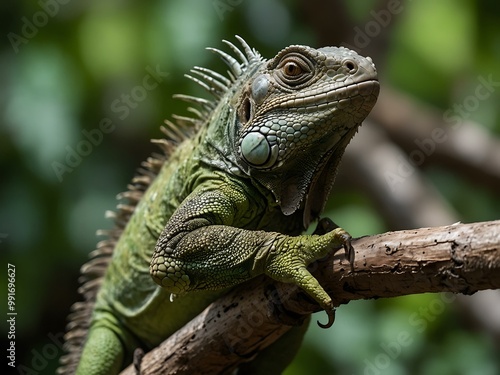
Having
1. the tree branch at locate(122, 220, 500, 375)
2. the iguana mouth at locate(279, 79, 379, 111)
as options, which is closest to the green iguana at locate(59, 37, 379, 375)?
the iguana mouth at locate(279, 79, 379, 111)

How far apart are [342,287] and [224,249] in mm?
621

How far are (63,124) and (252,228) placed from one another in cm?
455

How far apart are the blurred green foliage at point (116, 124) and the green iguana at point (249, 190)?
355cm

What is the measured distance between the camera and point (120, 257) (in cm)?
434

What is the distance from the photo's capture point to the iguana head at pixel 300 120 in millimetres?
3244

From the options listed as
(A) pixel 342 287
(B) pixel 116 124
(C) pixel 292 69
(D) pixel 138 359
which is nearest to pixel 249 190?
(C) pixel 292 69

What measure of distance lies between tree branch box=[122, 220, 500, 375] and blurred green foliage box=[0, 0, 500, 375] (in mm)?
3724

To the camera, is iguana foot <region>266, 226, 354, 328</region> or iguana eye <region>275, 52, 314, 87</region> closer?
iguana foot <region>266, 226, 354, 328</region>

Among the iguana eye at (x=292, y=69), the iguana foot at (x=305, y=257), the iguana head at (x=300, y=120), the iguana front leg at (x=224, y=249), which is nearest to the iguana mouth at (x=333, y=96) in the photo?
the iguana head at (x=300, y=120)

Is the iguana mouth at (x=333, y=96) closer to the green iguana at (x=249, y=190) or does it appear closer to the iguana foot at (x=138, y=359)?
the green iguana at (x=249, y=190)

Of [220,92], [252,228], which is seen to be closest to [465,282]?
[252,228]

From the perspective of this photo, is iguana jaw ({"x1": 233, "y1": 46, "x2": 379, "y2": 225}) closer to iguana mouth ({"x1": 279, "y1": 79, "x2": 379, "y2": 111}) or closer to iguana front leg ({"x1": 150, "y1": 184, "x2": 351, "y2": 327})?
iguana mouth ({"x1": 279, "y1": 79, "x2": 379, "y2": 111})

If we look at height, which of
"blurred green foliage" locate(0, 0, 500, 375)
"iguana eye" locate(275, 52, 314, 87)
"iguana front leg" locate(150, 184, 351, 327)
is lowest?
"blurred green foliage" locate(0, 0, 500, 375)

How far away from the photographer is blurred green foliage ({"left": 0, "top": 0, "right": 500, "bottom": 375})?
7.36 m
